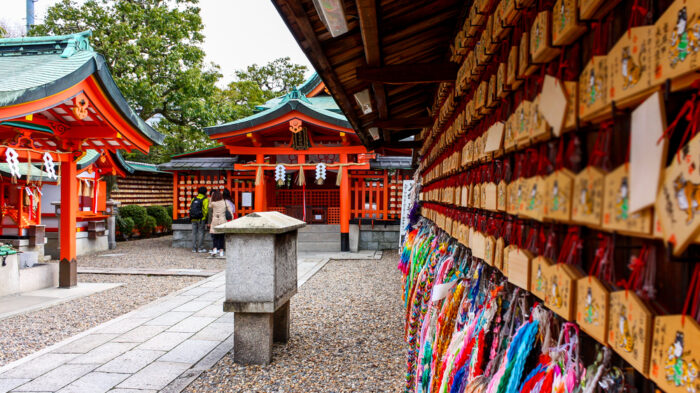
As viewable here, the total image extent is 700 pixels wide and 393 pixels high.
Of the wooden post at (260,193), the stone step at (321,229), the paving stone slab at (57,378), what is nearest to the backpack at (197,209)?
the wooden post at (260,193)

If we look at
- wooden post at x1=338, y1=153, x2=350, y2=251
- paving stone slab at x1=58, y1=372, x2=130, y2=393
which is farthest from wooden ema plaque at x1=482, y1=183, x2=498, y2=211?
wooden post at x1=338, y1=153, x2=350, y2=251

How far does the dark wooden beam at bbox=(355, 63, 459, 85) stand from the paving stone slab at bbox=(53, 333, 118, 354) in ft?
13.3

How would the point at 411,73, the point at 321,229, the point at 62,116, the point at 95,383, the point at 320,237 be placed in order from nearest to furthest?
the point at 411,73 < the point at 95,383 < the point at 62,116 < the point at 320,237 < the point at 321,229

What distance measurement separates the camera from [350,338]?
5344 mm

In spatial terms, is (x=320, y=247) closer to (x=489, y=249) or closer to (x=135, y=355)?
(x=135, y=355)

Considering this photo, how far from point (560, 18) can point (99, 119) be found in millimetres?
8369

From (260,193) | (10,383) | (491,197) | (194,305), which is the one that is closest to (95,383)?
(10,383)

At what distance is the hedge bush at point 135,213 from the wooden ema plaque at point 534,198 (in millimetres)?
18069

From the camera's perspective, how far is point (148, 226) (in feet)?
60.0

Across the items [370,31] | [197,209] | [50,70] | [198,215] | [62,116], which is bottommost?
[198,215]

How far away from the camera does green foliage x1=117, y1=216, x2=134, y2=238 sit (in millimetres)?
16828

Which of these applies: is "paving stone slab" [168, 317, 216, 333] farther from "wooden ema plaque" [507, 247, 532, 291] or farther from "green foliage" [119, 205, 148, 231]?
"green foliage" [119, 205, 148, 231]

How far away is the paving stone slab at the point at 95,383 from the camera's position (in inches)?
150

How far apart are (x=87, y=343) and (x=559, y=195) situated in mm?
5427
